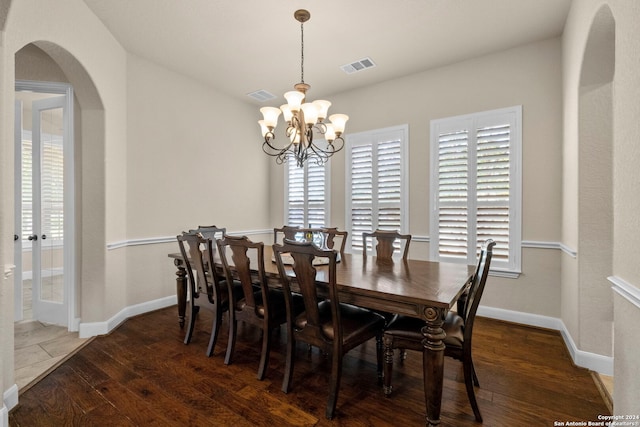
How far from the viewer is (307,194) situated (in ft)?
16.7

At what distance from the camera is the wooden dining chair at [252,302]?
2.35 metres

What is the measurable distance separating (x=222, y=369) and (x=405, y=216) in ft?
→ 9.21

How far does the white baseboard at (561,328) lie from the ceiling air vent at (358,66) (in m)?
3.22

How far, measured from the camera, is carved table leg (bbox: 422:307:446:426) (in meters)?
1.70

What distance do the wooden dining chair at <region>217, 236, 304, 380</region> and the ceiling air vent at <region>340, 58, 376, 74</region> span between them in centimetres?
267

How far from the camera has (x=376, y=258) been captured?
304 cm

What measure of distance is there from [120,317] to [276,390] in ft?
7.45

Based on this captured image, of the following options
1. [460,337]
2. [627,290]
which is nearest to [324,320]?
[460,337]

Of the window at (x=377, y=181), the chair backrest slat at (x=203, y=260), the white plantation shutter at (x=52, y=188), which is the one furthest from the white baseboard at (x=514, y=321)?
the window at (x=377, y=181)

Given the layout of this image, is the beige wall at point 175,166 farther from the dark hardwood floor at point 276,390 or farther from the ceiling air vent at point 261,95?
the dark hardwood floor at point 276,390

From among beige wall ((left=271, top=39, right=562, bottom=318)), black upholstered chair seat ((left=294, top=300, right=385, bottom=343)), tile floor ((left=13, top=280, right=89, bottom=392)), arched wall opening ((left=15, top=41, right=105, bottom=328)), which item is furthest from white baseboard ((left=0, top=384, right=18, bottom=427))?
beige wall ((left=271, top=39, right=562, bottom=318))

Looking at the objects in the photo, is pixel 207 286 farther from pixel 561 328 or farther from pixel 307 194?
pixel 561 328

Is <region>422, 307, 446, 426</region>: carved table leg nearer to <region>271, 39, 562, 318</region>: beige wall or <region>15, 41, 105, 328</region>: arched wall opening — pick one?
<region>271, 39, 562, 318</region>: beige wall

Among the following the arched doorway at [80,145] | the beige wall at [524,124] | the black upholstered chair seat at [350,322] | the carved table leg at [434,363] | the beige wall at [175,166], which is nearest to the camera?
the carved table leg at [434,363]
